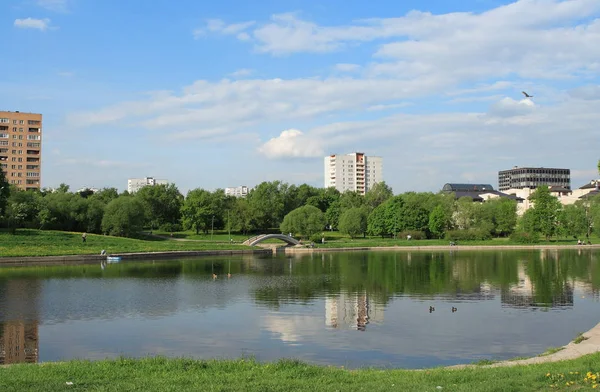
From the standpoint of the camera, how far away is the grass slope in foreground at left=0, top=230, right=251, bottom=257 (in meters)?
63.7

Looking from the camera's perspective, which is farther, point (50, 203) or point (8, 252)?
point (50, 203)

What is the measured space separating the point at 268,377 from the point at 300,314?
1682cm

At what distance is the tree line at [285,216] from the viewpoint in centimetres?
9175

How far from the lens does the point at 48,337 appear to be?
23.6m

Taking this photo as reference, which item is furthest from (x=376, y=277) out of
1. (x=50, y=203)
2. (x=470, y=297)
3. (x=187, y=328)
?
(x=50, y=203)

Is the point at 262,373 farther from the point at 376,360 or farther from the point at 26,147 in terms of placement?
the point at 26,147

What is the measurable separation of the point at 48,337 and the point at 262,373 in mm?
13845

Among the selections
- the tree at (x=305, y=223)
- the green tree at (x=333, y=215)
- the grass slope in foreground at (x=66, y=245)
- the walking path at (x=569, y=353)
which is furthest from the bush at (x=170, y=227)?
the walking path at (x=569, y=353)

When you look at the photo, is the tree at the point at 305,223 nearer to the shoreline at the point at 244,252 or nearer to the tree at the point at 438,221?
the shoreline at the point at 244,252

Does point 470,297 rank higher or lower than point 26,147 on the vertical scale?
lower

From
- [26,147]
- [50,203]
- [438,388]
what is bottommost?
[438,388]

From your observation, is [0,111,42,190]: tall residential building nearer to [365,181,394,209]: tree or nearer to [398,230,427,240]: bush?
[365,181,394,209]: tree

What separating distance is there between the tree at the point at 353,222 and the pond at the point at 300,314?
60597mm

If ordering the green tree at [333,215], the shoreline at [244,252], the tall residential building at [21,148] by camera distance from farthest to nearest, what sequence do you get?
the green tree at [333,215], the tall residential building at [21,148], the shoreline at [244,252]
